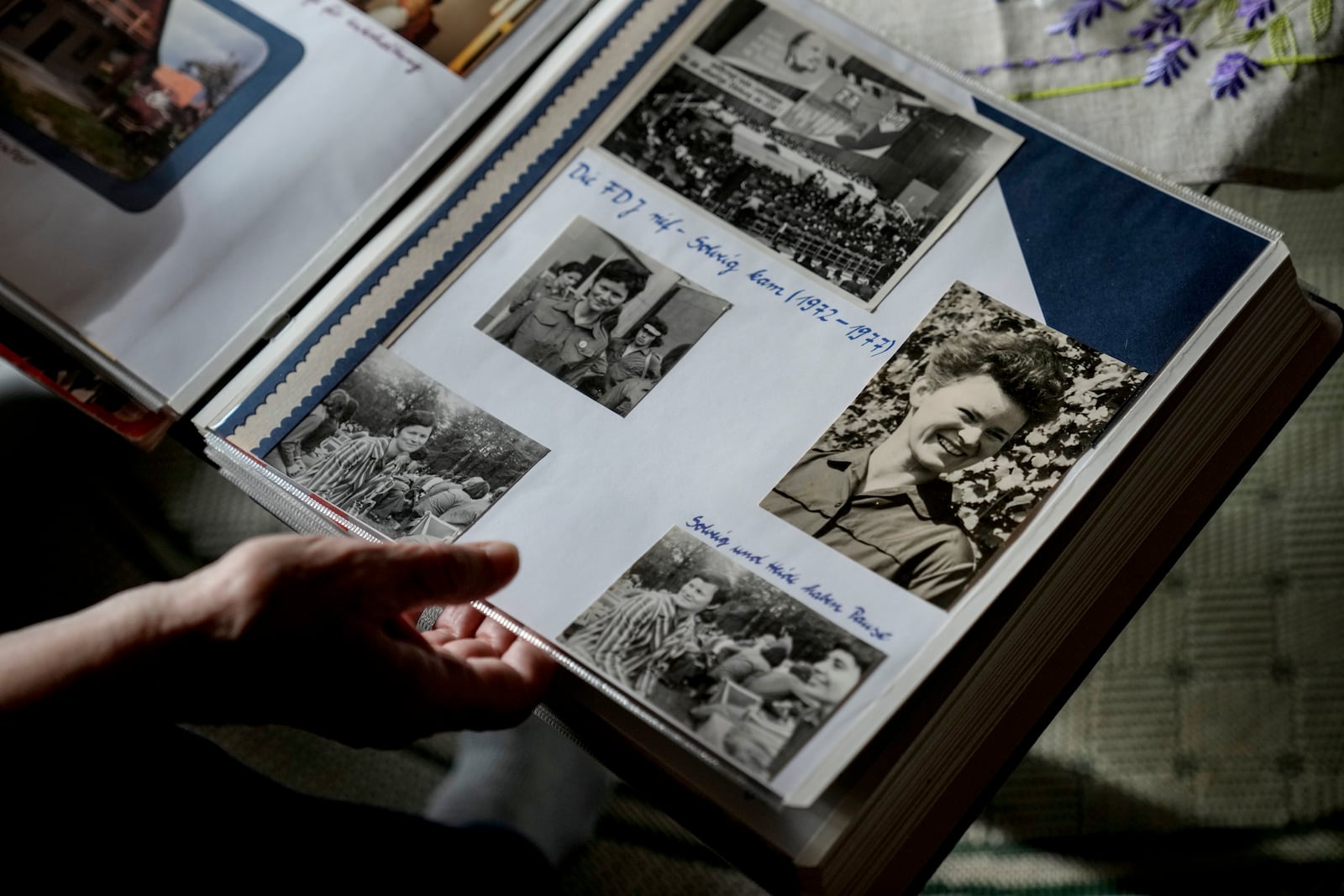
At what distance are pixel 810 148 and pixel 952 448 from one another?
6.6 inches

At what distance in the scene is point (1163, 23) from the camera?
0.52 metres

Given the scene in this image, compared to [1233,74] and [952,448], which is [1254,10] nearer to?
[1233,74]

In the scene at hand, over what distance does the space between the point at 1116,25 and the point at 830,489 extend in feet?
Result: 1.02

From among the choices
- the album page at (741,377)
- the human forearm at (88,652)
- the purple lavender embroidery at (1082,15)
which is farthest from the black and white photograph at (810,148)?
the human forearm at (88,652)

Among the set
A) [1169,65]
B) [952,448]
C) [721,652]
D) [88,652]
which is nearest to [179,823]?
[88,652]

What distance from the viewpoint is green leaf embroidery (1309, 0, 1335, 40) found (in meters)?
0.50

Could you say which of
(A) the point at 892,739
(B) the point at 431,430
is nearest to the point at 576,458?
(B) the point at 431,430

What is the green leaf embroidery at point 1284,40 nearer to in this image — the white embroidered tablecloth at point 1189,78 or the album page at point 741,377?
the white embroidered tablecloth at point 1189,78

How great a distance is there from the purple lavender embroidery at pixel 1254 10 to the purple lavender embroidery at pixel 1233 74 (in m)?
0.02

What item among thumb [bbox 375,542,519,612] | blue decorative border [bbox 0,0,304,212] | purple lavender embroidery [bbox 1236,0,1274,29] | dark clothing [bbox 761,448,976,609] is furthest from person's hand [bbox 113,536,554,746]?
purple lavender embroidery [bbox 1236,0,1274,29]

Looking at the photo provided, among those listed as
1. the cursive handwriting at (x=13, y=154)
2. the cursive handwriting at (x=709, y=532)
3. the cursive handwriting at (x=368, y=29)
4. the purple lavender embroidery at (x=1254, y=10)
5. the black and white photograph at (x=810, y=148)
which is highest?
the purple lavender embroidery at (x=1254, y=10)

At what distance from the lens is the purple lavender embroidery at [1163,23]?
52cm

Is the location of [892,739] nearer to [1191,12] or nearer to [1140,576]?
[1140,576]

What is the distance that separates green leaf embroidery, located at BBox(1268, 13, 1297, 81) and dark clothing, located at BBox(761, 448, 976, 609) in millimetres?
296
